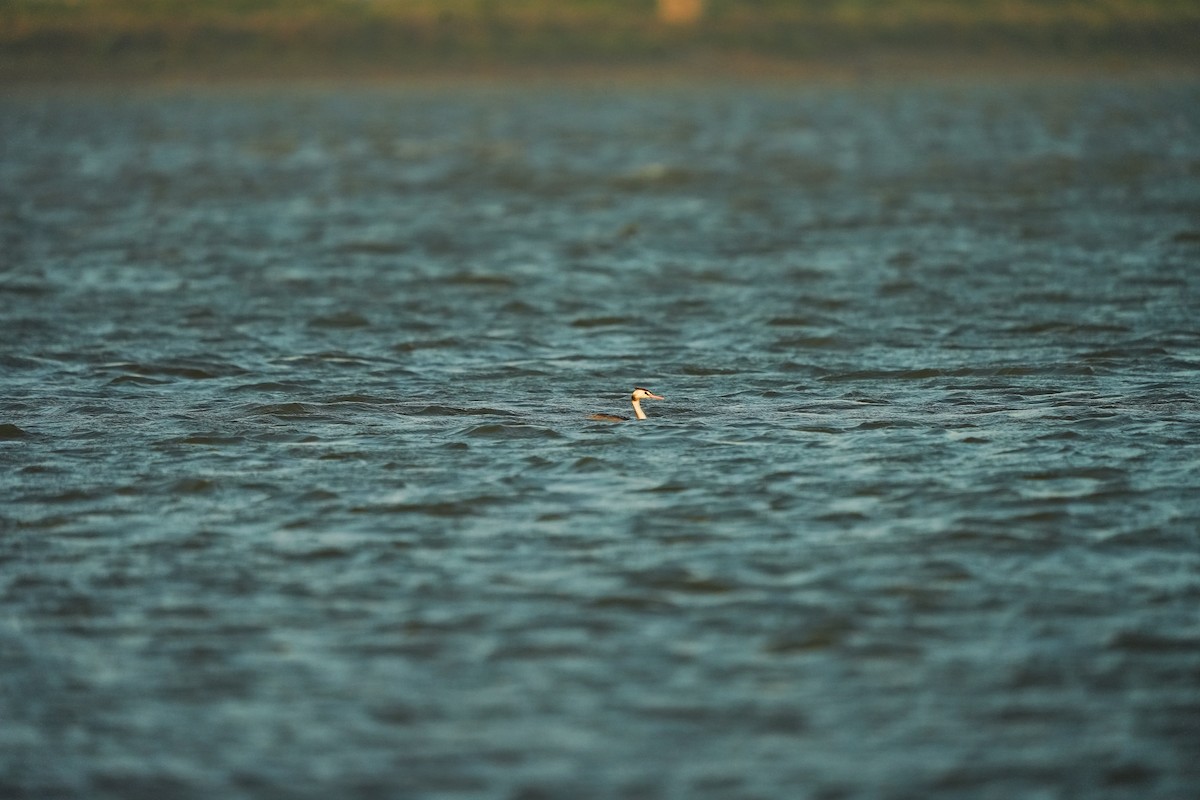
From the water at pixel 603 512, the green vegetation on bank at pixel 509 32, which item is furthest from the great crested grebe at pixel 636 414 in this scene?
the green vegetation on bank at pixel 509 32

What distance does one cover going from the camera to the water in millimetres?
7105

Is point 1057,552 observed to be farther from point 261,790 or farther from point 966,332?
point 966,332

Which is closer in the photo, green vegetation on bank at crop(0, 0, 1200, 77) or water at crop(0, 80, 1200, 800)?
water at crop(0, 80, 1200, 800)

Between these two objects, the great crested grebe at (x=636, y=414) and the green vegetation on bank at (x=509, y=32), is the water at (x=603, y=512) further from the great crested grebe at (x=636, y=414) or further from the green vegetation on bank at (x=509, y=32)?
the green vegetation on bank at (x=509, y=32)

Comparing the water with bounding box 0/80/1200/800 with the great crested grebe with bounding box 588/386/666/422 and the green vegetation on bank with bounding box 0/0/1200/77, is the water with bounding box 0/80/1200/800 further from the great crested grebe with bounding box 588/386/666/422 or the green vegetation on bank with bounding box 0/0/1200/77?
the green vegetation on bank with bounding box 0/0/1200/77

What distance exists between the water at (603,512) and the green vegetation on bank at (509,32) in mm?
29093

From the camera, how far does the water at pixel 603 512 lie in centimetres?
711

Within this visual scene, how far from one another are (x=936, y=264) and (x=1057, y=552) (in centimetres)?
1076

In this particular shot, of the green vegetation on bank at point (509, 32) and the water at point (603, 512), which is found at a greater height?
the green vegetation on bank at point (509, 32)

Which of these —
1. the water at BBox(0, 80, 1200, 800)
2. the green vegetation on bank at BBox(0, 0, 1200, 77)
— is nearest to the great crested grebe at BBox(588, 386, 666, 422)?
the water at BBox(0, 80, 1200, 800)

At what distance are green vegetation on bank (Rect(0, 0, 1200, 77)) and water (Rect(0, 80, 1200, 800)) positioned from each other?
29093 millimetres

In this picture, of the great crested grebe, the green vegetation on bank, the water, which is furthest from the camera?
the green vegetation on bank

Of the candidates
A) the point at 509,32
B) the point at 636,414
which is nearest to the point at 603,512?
the point at 636,414

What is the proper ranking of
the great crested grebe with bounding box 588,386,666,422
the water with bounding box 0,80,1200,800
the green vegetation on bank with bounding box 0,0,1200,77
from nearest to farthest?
1. the water with bounding box 0,80,1200,800
2. the great crested grebe with bounding box 588,386,666,422
3. the green vegetation on bank with bounding box 0,0,1200,77
